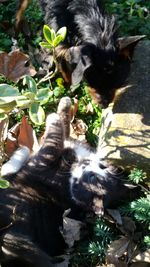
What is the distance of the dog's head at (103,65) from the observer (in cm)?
472

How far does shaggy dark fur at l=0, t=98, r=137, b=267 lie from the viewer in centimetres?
401

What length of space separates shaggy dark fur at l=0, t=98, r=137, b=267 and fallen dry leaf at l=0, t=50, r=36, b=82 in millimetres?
988

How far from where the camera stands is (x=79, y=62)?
4719 millimetres

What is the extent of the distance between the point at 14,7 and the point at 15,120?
5.20ft

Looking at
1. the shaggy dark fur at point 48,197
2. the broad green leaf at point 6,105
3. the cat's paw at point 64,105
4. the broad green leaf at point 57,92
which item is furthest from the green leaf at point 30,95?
the broad green leaf at point 57,92

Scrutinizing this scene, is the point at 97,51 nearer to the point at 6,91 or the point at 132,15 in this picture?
the point at 132,15

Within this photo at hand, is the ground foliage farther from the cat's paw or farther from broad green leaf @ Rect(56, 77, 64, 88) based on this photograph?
the cat's paw

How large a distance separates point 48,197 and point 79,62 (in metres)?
1.25

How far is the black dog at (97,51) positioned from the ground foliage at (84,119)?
324mm

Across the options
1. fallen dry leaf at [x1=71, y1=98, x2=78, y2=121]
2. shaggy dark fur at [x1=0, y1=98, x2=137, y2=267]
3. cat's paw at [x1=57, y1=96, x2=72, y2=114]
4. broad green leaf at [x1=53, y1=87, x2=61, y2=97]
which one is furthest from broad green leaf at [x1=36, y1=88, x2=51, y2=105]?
broad green leaf at [x1=53, y1=87, x2=61, y2=97]

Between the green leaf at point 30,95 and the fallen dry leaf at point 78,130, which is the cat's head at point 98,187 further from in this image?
the green leaf at point 30,95

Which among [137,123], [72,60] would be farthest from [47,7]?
[137,123]

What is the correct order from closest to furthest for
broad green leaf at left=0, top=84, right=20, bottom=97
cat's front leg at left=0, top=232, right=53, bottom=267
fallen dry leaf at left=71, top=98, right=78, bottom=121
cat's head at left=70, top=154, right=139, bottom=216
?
broad green leaf at left=0, top=84, right=20, bottom=97 < cat's front leg at left=0, top=232, right=53, bottom=267 < cat's head at left=70, top=154, right=139, bottom=216 < fallen dry leaf at left=71, top=98, right=78, bottom=121

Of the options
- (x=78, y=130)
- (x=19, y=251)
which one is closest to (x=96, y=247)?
(x=19, y=251)
